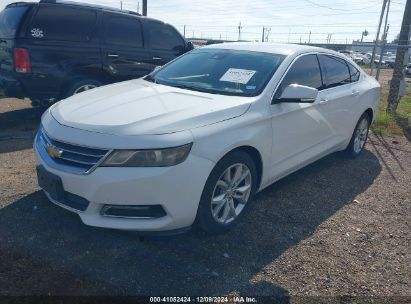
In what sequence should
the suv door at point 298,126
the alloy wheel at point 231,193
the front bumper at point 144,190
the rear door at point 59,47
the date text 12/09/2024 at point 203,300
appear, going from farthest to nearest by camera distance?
1. the rear door at point 59,47
2. the suv door at point 298,126
3. the alloy wheel at point 231,193
4. the front bumper at point 144,190
5. the date text 12/09/2024 at point 203,300

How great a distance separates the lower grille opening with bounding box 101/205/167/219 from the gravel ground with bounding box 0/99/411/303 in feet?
0.62

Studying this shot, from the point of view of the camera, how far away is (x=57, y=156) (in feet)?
9.77

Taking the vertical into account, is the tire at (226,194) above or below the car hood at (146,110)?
below

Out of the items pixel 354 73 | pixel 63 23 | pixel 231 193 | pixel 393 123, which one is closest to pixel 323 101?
pixel 354 73

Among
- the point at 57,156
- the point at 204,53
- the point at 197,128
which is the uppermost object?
the point at 204,53

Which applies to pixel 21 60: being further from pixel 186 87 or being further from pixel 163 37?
pixel 186 87

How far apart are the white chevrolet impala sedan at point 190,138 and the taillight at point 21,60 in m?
2.60

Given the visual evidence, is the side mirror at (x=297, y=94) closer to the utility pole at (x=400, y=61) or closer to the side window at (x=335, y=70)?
the side window at (x=335, y=70)

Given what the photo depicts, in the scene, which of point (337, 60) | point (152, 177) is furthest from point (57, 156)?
point (337, 60)

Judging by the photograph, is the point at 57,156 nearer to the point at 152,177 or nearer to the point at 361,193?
the point at 152,177

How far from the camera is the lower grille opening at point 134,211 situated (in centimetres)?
281

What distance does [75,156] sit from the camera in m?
2.87

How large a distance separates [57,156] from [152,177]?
0.83 m

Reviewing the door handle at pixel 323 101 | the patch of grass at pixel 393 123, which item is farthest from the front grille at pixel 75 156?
the patch of grass at pixel 393 123
